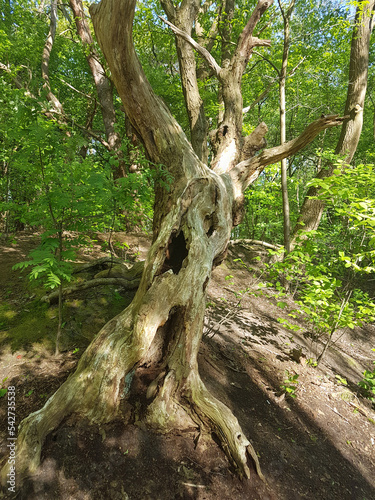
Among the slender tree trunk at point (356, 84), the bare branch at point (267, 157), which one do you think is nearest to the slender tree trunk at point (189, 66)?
the bare branch at point (267, 157)

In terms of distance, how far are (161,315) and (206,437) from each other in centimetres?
106

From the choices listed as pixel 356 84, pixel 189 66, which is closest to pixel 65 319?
pixel 189 66

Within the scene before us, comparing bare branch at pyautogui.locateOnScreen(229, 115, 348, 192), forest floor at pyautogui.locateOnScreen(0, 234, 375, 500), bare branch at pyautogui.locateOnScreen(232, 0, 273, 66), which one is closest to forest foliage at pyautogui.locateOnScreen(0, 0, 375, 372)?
bare branch at pyautogui.locateOnScreen(229, 115, 348, 192)

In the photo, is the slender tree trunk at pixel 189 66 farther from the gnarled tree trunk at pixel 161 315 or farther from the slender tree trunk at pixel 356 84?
the slender tree trunk at pixel 356 84

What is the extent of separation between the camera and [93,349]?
81.9 inches

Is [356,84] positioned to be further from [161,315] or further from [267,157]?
[161,315]

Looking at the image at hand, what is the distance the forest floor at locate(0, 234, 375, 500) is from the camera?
1.62 meters

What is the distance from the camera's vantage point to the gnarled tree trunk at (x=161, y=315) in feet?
6.16

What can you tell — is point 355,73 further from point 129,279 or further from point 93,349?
point 93,349

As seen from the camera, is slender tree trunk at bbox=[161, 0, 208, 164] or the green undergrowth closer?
the green undergrowth

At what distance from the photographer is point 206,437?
6.49ft

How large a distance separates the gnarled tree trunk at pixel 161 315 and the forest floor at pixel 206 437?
0.14 metres

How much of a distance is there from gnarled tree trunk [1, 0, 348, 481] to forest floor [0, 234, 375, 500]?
0.45 feet

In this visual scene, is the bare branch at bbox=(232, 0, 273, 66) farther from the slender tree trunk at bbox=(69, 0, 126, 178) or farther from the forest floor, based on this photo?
the forest floor
